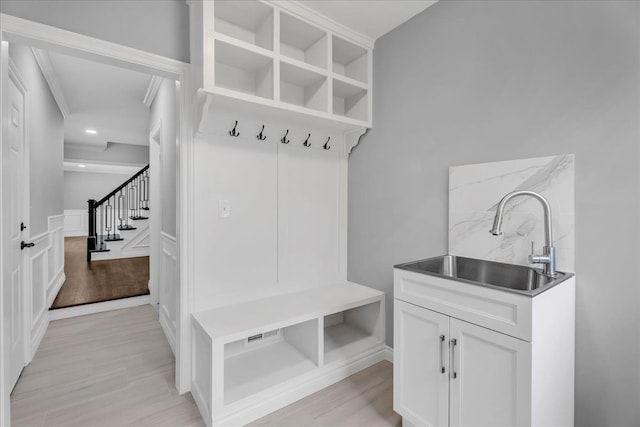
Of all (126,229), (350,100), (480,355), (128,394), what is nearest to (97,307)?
(128,394)

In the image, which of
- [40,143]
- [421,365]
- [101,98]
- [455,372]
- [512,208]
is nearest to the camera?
[455,372]

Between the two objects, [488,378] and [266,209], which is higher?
[266,209]

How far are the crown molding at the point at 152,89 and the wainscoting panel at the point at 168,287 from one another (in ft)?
5.36

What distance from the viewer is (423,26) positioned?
6.99ft

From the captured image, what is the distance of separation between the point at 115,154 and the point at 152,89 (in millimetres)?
Result: 5238

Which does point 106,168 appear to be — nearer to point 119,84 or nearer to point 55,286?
point 55,286

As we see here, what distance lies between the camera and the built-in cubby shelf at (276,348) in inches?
66.9

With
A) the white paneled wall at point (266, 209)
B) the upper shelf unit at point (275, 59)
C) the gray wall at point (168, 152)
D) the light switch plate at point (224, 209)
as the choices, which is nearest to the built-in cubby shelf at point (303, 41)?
the upper shelf unit at point (275, 59)

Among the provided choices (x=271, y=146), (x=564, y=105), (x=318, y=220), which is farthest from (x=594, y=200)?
(x=271, y=146)

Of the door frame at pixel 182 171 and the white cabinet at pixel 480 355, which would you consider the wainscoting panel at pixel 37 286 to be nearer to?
the door frame at pixel 182 171

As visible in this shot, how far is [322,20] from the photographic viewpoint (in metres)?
2.14

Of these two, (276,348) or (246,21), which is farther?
(276,348)

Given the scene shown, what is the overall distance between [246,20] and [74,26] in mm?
976

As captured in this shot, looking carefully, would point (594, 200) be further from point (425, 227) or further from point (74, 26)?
point (74, 26)
